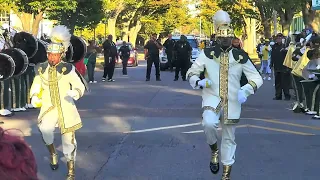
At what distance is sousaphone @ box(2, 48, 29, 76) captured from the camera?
13.9 m

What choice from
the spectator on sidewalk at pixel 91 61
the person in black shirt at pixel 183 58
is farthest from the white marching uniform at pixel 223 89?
the person in black shirt at pixel 183 58

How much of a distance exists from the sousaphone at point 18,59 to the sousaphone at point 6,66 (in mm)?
607

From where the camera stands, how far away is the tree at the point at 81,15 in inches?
1347

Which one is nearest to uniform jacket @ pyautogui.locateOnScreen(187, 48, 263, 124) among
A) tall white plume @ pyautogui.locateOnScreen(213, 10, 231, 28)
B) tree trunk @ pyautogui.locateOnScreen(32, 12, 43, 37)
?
tall white plume @ pyautogui.locateOnScreen(213, 10, 231, 28)

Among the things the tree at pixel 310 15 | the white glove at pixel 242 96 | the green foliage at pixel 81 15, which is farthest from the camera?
the green foliage at pixel 81 15

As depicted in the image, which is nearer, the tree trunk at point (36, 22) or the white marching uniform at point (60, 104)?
the white marching uniform at point (60, 104)

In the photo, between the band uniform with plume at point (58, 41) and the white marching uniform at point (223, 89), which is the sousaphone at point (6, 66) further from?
the white marching uniform at point (223, 89)

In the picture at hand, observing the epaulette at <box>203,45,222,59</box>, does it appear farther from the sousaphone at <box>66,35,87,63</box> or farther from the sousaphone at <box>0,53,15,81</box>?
the sousaphone at <box>66,35,87,63</box>

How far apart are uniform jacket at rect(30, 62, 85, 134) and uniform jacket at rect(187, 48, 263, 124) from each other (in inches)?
56.5

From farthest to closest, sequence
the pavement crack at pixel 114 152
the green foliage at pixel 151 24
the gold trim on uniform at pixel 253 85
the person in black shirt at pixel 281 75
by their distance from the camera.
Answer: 1. the green foliage at pixel 151 24
2. the person in black shirt at pixel 281 75
3. the pavement crack at pixel 114 152
4. the gold trim on uniform at pixel 253 85

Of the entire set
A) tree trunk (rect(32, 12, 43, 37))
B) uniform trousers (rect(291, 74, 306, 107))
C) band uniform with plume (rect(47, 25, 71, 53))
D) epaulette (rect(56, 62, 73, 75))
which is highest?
tree trunk (rect(32, 12, 43, 37))

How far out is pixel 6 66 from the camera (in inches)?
520

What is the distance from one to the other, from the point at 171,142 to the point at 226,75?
3.46 m

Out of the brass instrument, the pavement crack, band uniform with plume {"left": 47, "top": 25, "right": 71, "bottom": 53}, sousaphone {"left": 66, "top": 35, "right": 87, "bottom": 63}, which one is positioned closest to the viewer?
band uniform with plume {"left": 47, "top": 25, "right": 71, "bottom": 53}
